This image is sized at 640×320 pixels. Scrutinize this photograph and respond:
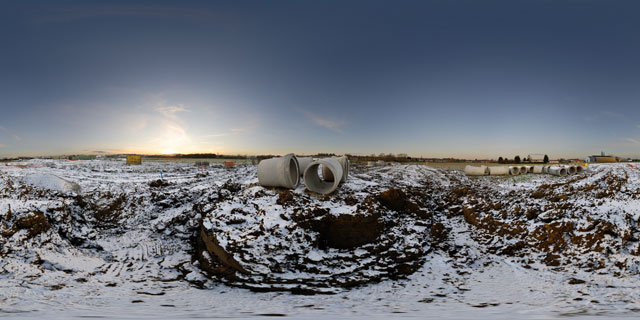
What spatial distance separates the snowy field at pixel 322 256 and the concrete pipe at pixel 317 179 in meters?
0.65

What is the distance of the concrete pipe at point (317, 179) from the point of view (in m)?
11.0

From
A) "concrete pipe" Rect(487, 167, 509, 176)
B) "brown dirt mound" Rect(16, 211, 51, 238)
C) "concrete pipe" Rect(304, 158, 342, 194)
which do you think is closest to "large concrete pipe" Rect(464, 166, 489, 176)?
"concrete pipe" Rect(487, 167, 509, 176)

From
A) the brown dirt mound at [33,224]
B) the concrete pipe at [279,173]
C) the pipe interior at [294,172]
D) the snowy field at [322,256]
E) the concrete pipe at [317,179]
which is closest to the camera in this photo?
the snowy field at [322,256]

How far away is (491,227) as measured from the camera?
10.2 metres

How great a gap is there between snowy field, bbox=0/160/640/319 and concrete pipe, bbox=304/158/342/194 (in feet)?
2.12

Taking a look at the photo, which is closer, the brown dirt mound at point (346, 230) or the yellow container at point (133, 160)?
the brown dirt mound at point (346, 230)

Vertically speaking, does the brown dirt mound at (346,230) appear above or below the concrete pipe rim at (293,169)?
below

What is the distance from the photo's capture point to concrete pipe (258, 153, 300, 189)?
1150 centimetres

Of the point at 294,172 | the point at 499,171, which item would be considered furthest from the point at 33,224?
the point at 499,171

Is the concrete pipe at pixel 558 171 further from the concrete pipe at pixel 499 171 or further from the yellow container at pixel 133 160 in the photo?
the yellow container at pixel 133 160

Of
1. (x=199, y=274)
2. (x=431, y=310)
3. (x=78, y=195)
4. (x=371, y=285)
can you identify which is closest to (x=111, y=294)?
(x=199, y=274)

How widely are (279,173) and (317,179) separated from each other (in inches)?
75.1

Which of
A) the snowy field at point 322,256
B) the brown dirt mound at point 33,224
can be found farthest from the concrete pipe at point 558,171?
the brown dirt mound at point 33,224

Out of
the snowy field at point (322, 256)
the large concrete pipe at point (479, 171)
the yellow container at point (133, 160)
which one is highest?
the yellow container at point (133, 160)
